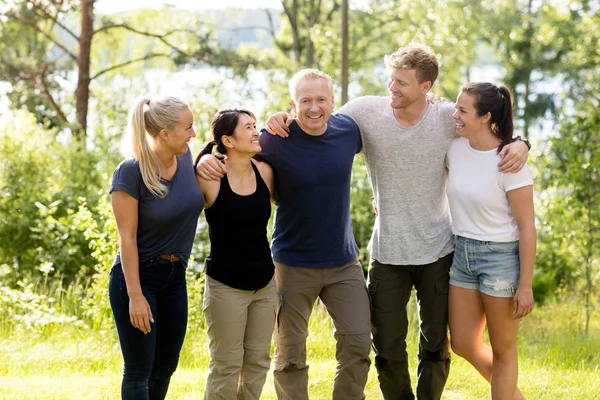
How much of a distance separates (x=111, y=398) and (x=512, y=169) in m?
2.70

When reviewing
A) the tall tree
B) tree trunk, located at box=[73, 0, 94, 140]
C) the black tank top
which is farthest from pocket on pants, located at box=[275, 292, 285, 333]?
tree trunk, located at box=[73, 0, 94, 140]

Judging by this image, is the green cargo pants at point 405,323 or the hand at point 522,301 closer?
the hand at point 522,301

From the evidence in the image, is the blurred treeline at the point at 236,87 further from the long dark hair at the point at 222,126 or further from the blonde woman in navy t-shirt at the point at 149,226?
the blonde woman in navy t-shirt at the point at 149,226

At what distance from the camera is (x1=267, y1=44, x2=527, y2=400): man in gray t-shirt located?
4.38 metres

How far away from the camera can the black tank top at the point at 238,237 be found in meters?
3.98

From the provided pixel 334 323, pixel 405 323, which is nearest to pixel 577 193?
pixel 405 323

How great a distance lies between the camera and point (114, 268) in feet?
12.4

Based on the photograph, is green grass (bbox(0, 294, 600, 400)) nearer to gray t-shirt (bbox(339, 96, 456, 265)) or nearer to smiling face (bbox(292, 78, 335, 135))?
gray t-shirt (bbox(339, 96, 456, 265))

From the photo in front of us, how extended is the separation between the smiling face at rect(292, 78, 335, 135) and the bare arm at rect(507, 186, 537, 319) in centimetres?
102

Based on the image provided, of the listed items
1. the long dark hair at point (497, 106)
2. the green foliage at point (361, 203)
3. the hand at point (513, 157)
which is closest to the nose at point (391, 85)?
the long dark hair at point (497, 106)

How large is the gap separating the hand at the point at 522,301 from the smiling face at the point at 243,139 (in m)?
1.49

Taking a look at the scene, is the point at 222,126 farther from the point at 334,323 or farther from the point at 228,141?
the point at 334,323

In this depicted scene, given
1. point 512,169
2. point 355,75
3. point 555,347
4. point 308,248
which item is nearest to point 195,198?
point 308,248

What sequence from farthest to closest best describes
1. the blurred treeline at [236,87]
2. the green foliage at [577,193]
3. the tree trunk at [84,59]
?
1. the tree trunk at [84,59]
2. the blurred treeline at [236,87]
3. the green foliage at [577,193]
